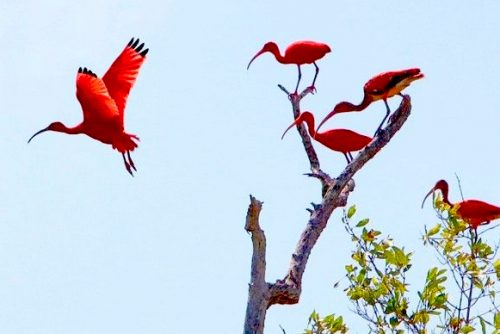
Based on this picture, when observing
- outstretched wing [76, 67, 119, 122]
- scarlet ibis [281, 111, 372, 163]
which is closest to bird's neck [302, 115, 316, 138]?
scarlet ibis [281, 111, 372, 163]

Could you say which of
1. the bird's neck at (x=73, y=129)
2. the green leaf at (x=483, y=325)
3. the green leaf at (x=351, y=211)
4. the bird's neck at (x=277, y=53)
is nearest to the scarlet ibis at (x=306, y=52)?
the bird's neck at (x=277, y=53)

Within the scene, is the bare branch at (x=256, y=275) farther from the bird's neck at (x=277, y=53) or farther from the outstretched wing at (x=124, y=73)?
the bird's neck at (x=277, y=53)

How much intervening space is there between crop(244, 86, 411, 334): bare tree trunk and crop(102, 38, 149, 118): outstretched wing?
4.96 ft

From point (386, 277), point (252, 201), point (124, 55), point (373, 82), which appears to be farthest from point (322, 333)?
point (124, 55)

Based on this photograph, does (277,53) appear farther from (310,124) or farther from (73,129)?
(73,129)

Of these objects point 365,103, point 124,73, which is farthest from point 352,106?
point 124,73

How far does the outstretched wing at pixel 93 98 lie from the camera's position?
35.2 ft

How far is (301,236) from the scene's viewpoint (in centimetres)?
938

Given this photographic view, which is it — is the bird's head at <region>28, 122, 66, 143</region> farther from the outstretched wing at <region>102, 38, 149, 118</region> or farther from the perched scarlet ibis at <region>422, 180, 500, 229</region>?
the perched scarlet ibis at <region>422, 180, 500, 229</region>

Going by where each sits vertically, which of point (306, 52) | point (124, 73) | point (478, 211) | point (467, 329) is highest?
point (306, 52)

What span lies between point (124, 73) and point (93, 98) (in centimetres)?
71

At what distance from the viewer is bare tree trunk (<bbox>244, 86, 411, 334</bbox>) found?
350 inches

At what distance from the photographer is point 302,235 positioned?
30.8 ft

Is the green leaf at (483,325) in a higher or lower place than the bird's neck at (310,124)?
lower
